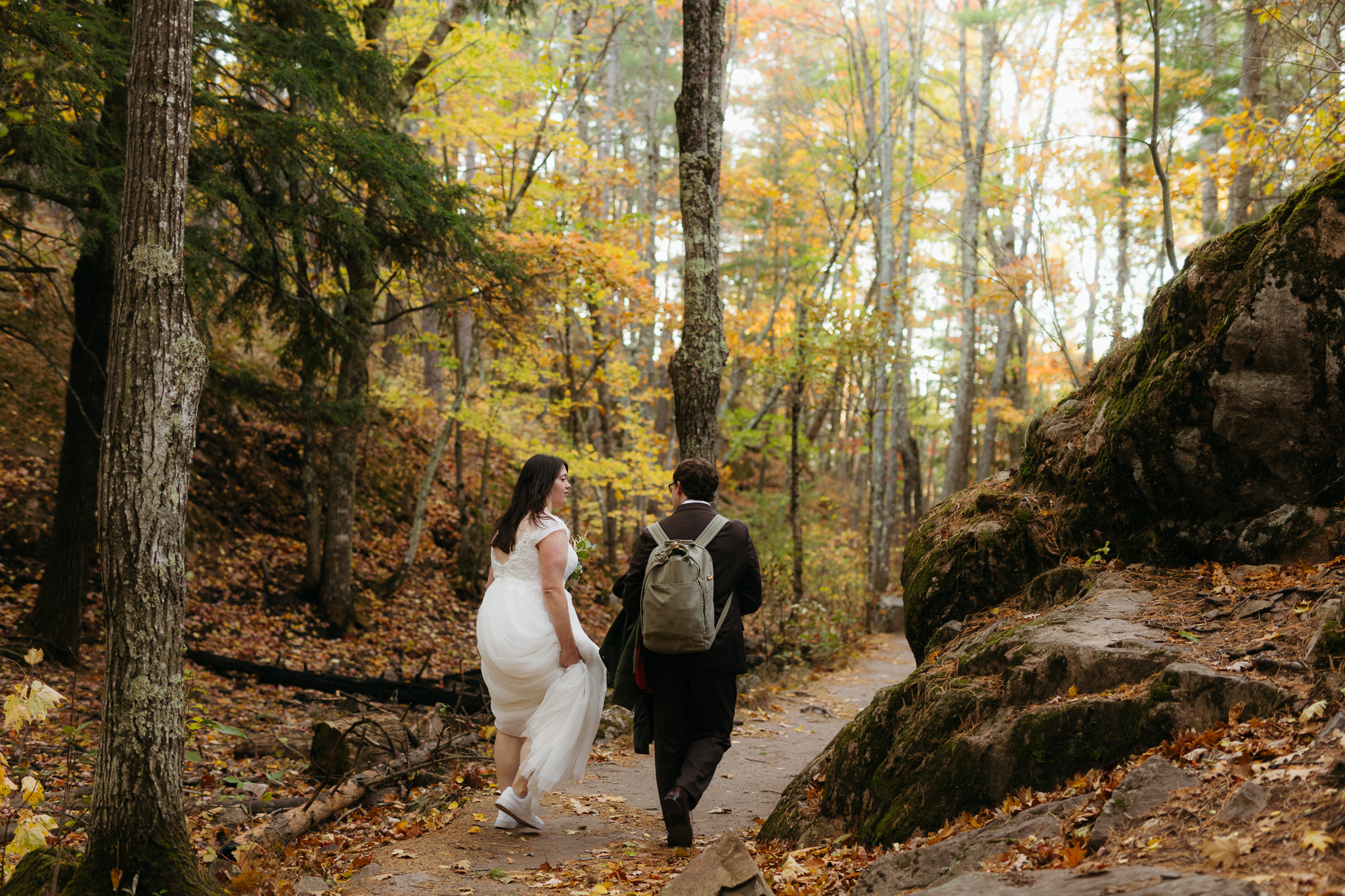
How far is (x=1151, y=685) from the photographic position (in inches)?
127

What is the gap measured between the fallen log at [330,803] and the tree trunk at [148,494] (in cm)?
106

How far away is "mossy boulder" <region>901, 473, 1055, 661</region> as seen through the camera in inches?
202

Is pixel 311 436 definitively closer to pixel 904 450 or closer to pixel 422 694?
pixel 422 694

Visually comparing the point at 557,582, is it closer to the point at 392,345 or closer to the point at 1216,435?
the point at 1216,435

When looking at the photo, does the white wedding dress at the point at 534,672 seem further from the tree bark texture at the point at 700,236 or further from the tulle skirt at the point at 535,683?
the tree bark texture at the point at 700,236

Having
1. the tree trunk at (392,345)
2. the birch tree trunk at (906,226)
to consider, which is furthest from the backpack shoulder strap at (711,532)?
the tree trunk at (392,345)

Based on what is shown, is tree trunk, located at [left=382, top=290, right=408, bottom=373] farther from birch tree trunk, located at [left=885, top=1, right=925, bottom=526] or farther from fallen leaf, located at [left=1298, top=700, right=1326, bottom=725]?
fallen leaf, located at [left=1298, top=700, right=1326, bottom=725]

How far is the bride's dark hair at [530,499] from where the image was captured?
481 centimetres

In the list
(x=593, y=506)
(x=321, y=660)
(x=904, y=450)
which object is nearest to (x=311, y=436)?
(x=321, y=660)

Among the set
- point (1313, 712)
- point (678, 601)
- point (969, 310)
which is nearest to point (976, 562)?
point (678, 601)

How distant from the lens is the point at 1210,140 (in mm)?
13734

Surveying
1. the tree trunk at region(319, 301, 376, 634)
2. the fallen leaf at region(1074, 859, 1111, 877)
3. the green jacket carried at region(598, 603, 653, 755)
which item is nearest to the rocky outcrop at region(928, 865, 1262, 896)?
the fallen leaf at region(1074, 859, 1111, 877)

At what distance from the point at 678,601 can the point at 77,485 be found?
807 centimetres

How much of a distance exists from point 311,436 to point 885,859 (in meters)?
11.1
